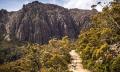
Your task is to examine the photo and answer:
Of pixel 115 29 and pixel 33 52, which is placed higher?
pixel 115 29

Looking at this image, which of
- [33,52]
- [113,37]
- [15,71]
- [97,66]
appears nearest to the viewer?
[97,66]

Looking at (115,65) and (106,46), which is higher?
(106,46)

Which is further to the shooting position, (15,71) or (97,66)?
(15,71)

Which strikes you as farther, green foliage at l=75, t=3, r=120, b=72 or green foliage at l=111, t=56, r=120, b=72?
green foliage at l=75, t=3, r=120, b=72

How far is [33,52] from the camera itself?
51.1m

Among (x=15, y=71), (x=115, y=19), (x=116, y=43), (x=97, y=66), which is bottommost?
(x=15, y=71)

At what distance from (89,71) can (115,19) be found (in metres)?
12.6

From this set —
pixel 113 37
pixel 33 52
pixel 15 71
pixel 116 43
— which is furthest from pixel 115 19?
pixel 15 71

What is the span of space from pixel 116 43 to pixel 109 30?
470 centimetres

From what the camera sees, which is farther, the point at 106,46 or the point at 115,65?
the point at 106,46

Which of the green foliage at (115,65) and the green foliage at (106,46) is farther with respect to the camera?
the green foliage at (106,46)

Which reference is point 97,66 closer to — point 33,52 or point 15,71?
point 33,52

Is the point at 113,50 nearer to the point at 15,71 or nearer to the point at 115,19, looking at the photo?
the point at 115,19

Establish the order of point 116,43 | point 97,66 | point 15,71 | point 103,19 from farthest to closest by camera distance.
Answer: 1. point 15,71
2. point 103,19
3. point 116,43
4. point 97,66
